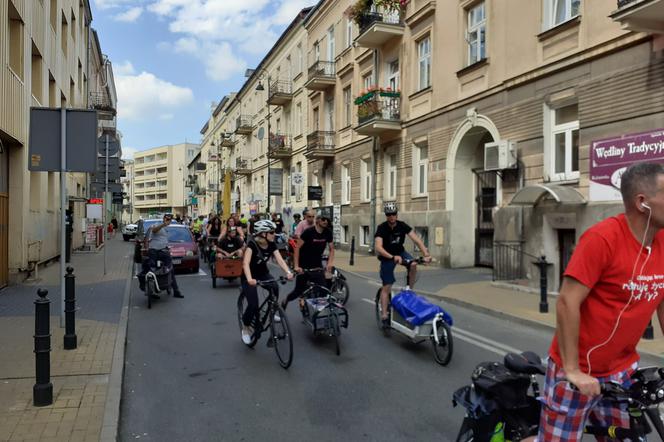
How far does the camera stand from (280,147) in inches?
1330

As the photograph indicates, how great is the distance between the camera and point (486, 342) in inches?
285

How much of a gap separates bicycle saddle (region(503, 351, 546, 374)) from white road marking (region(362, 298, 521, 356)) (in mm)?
4336

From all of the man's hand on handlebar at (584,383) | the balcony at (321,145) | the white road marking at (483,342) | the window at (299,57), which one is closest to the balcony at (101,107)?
the window at (299,57)

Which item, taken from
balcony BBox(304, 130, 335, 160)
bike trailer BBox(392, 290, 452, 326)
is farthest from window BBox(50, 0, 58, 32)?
bike trailer BBox(392, 290, 452, 326)

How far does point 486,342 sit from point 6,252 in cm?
1072

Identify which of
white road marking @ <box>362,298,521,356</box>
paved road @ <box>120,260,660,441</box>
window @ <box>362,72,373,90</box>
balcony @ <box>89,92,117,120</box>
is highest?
balcony @ <box>89,92,117,120</box>

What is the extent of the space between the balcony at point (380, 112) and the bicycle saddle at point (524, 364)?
1760 centimetres

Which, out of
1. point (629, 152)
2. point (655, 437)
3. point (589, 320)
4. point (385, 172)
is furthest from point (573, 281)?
point (385, 172)

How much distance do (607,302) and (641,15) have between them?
868 cm

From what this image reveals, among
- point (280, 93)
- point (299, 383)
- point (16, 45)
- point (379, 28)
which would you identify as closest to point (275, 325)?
point (299, 383)

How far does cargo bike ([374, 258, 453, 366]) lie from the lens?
20.2 ft

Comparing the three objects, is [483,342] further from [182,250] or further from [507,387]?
[182,250]

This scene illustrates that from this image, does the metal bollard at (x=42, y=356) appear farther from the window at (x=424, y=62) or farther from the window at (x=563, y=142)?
the window at (x=424, y=62)

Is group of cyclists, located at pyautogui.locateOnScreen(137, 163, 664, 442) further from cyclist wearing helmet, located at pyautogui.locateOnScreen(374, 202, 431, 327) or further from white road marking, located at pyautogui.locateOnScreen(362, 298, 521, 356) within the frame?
cyclist wearing helmet, located at pyautogui.locateOnScreen(374, 202, 431, 327)
